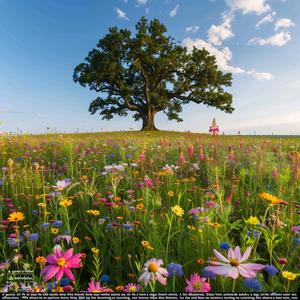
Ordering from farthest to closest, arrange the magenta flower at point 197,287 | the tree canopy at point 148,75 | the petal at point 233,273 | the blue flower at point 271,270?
the tree canopy at point 148,75
the blue flower at point 271,270
the magenta flower at point 197,287
the petal at point 233,273

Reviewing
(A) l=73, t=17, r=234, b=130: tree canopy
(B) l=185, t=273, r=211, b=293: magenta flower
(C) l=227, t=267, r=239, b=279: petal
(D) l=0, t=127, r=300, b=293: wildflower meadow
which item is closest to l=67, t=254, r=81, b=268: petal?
(D) l=0, t=127, r=300, b=293: wildflower meadow

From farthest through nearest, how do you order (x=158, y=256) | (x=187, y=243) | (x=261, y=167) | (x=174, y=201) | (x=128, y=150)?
(x=128, y=150) < (x=261, y=167) < (x=174, y=201) < (x=187, y=243) < (x=158, y=256)

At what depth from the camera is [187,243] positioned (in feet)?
7.88

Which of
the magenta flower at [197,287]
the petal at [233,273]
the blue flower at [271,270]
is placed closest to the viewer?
the petal at [233,273]

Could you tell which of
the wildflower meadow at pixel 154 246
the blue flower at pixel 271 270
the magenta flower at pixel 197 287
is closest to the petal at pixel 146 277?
the wildflower meadow at pixel 154 246

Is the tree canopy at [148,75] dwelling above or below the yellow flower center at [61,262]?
above

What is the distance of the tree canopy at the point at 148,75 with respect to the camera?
1126 inches

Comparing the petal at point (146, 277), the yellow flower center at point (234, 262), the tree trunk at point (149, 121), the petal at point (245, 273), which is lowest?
the petal at point (146, 277)

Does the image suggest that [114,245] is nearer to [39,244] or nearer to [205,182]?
[39,244]

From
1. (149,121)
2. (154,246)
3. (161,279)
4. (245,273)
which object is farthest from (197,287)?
(149,121)

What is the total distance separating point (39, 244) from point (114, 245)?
0.68m

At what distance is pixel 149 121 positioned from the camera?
31578 millimetres

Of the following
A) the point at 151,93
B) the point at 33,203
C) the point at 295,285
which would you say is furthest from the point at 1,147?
the point at 151,93

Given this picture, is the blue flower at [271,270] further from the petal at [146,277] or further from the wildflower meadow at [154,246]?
Answer: the petal at [146,277]
